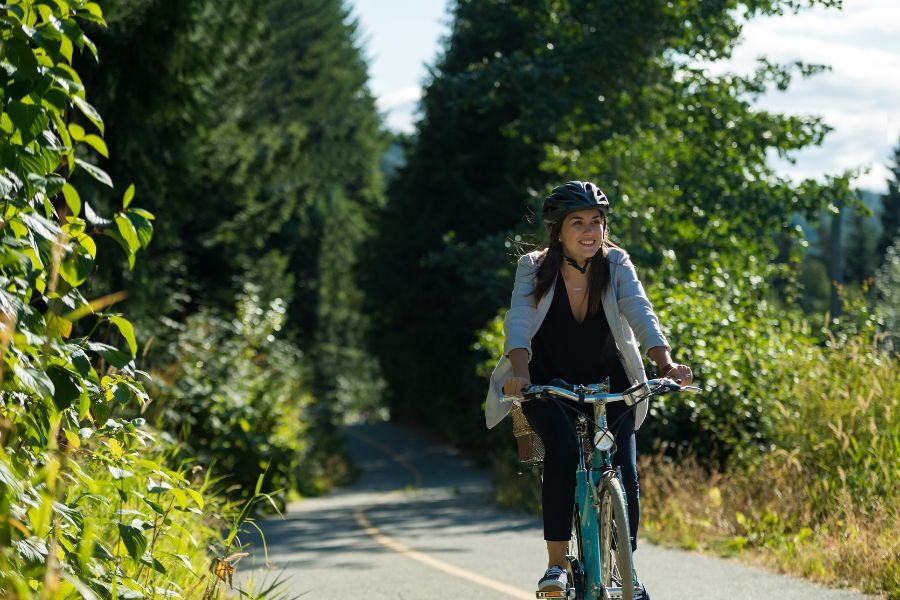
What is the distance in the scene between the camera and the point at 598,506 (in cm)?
529

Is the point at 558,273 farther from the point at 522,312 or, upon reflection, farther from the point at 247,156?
the point at 247,156

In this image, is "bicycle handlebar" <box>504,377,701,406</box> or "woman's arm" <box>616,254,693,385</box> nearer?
"bicycle handlebar" <box>504,377,701,406</box>

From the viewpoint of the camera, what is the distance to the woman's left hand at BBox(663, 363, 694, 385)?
5.35 m

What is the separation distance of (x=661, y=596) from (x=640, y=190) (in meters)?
9.43

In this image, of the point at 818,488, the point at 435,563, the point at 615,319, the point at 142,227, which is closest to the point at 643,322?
the point at 615,319

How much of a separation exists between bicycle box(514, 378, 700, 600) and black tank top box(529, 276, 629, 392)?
13.1 inches

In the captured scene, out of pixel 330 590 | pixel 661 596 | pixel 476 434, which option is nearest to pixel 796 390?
pixel 661 596

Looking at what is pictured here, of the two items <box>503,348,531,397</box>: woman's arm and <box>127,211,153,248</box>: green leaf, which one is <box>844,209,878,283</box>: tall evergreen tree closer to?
<box>503,348,531,397</box>: woman's arm

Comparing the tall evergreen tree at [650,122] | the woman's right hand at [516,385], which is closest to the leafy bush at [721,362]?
the tall evergreen tree at [650,122]

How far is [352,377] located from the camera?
259ft

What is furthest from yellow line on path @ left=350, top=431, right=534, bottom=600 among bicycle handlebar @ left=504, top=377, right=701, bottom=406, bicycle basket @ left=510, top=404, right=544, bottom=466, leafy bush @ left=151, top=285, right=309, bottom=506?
bicycle handlebar @ left=504, top=377, right=701, bottom=406

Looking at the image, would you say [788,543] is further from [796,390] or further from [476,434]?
[476,434]

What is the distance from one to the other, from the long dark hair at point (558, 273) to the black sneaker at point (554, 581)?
1.19 m

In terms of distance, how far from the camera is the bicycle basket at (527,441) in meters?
5.91
